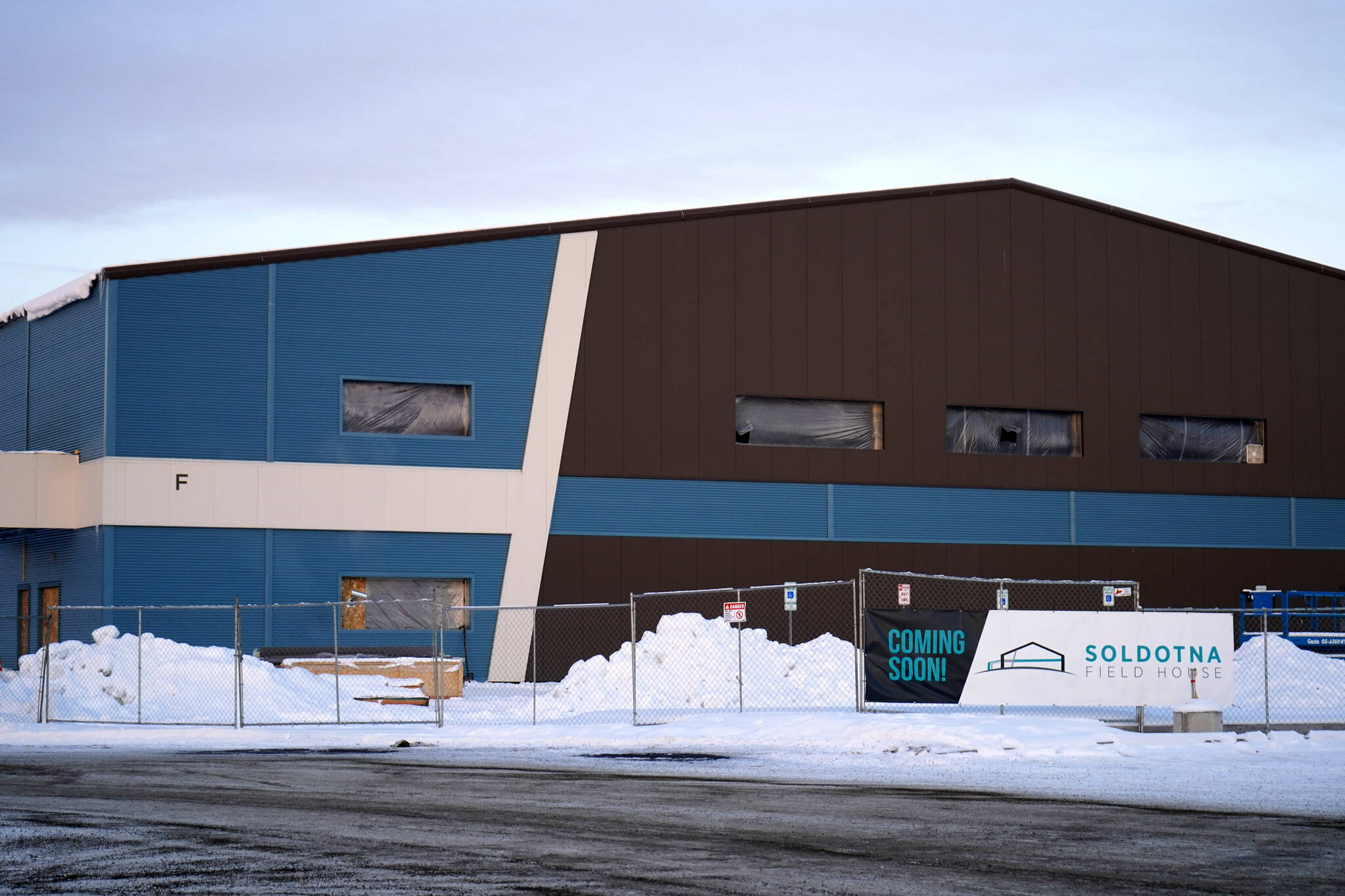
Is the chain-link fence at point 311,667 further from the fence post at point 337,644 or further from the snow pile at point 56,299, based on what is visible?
the snow pile at point 56,299

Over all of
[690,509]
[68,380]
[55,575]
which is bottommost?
[55,575]

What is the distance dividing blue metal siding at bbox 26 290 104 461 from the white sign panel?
62.0 feet

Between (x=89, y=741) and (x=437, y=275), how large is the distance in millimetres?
14301

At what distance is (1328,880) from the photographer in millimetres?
9867

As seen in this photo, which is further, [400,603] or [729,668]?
[400,603]

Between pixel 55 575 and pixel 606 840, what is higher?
pixel 55 575

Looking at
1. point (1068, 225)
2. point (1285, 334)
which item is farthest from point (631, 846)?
point (1285, 334)

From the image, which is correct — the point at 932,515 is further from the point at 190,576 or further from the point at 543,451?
the point at 190,576

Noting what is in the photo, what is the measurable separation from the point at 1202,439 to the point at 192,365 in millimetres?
25741

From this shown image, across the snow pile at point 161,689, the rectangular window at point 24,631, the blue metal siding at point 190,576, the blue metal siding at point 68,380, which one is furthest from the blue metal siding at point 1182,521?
the rectangular window at point 24,631

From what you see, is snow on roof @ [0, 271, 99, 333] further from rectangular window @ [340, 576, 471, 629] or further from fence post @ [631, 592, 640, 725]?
fence post @ [631, 592, 640, 725]

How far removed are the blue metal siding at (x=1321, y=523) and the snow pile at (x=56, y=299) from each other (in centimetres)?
3097

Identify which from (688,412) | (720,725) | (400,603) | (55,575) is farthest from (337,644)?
(688,412)

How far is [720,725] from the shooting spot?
2205 centimetres
